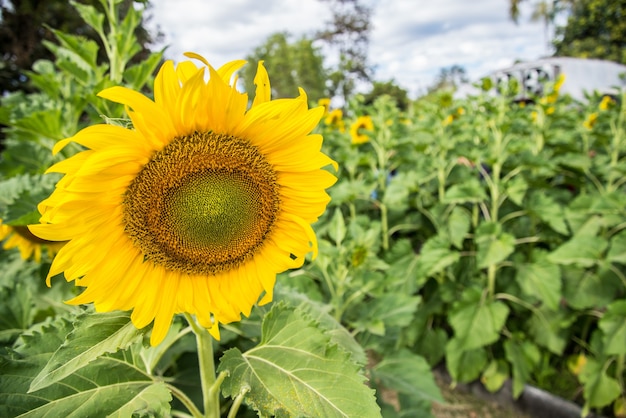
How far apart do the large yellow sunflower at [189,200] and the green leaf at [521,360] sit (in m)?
2.66

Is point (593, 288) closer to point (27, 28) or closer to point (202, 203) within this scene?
point (202, 203)

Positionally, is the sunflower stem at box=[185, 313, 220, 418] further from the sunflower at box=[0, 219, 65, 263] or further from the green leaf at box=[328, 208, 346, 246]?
the sunflower at box=[0, 219, 65, 263]

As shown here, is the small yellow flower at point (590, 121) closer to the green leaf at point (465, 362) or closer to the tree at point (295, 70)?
the green leaf at point (465, 362)

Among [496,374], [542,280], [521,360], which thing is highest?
[542,280]

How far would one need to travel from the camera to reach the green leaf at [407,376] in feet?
5.23

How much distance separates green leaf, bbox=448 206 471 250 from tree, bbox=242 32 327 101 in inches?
874

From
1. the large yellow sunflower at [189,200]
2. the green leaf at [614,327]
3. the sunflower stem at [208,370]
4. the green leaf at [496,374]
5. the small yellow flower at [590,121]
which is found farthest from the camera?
the small yellow flower at [590,121]

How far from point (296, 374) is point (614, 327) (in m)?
2.40

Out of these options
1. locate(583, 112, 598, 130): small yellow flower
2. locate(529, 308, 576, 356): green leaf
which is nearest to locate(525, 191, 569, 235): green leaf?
locate(529, 308, 576, 356): green leaf

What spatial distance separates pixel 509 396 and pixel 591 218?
130 cm

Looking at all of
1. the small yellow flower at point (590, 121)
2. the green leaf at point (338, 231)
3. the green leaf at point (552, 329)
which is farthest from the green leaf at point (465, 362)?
the small yellow flower at point (590, 121)

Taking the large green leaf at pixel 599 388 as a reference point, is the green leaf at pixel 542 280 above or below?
above

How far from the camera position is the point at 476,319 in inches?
113

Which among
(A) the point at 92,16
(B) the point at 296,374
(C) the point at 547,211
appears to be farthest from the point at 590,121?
(B) the point at 296,374
